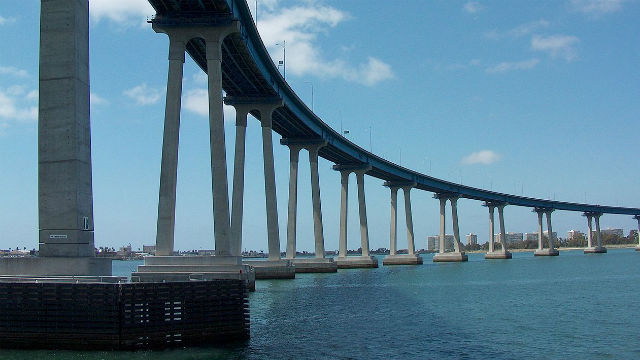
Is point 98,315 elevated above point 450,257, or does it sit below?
above

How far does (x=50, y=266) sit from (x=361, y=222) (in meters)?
106

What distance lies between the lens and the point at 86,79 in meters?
32.6

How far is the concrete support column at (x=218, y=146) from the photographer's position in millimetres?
55250

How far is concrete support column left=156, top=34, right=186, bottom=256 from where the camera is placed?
53344 millimetres

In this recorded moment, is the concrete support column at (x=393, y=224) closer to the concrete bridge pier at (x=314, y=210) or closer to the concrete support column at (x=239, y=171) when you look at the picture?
the concrete bridge pier at (x=314, y=210)

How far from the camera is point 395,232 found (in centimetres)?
15188

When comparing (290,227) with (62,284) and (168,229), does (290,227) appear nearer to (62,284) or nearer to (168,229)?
(168,229)

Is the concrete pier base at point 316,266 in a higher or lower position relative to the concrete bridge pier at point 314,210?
lower

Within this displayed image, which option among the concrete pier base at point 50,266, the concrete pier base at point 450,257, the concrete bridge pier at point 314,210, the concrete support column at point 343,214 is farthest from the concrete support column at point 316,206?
the concrete pier base at point 50,266

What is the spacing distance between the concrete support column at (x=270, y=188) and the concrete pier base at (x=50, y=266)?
52.3 meters

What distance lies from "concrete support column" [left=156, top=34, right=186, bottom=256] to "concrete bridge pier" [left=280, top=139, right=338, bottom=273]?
49.3 metres

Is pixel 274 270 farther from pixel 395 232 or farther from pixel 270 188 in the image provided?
pixel 395 232

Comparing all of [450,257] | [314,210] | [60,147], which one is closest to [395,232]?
[450,257]

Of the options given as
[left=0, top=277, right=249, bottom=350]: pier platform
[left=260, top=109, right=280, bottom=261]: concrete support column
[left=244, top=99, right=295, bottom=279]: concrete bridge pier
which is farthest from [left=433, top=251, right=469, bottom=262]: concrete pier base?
[left=0, top=277, right=249, bottom=350]: pier platform
